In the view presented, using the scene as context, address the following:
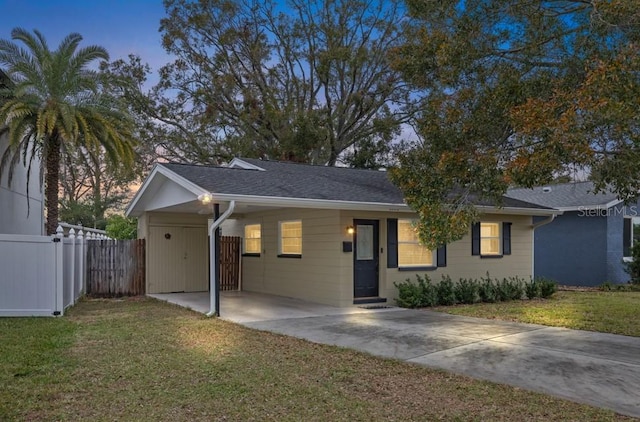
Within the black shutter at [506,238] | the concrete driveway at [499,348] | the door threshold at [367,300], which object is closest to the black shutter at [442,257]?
the door threshold at [367,300]

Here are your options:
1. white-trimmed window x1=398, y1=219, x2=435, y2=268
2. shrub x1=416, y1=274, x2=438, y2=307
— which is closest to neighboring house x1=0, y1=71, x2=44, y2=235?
white-trimmed window x1=398, y1=219, x2=435, y2=268

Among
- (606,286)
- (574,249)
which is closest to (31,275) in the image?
(606,286)

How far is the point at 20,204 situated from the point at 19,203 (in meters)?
0.17

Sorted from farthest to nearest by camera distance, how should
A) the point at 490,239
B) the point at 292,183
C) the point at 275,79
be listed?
the point at 275,79 < the point at 490,239 < the point at 292,183

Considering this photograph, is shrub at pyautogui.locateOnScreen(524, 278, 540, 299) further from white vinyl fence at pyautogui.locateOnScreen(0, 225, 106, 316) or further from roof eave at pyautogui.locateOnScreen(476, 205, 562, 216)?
white vinyl fence at pyautogui.locateOnScreen(0, 225, 106, 316)

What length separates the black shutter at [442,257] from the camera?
13.2 meters

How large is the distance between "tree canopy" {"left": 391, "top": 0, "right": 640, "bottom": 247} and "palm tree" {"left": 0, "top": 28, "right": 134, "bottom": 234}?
7.09 meters

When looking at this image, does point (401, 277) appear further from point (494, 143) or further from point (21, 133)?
point (21, 133)

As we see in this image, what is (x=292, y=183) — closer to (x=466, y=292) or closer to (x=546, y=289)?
(x=466, y=292)

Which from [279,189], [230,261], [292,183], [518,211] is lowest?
[230,261]

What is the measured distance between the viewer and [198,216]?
50.9ft

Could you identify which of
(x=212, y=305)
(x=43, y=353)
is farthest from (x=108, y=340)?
(x=212, y=305)

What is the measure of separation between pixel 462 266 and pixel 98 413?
1056 centimetres

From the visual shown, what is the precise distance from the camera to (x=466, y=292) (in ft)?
41.5
